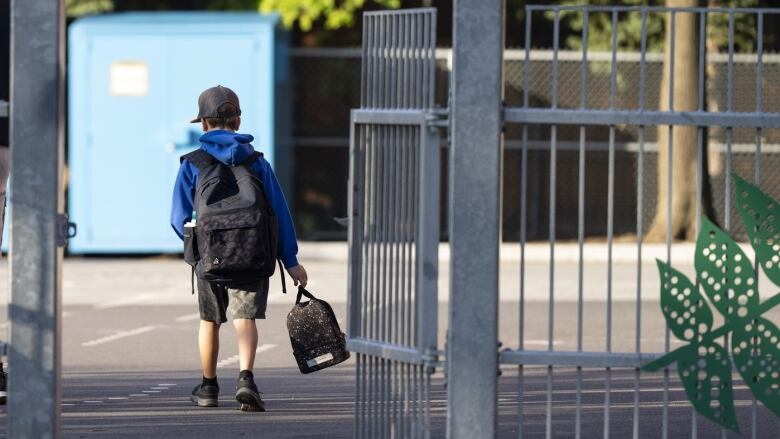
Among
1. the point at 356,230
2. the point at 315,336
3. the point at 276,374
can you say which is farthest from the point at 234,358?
the point at 356,230

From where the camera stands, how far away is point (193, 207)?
8.05 metres

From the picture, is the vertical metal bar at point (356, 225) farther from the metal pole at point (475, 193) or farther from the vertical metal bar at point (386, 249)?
the metal pole at point (475, 193)

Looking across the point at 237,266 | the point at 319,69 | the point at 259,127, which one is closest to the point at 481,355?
the point at 237,266

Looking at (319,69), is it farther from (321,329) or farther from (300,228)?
(321,329)

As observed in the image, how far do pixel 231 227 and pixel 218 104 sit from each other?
655mm

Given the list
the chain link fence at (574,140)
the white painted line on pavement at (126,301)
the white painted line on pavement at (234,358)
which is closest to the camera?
the white painted line on pavement at (234,358)

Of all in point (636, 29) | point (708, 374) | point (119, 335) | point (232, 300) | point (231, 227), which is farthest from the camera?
point (636, 29)

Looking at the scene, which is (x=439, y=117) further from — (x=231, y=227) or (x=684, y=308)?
(x=231, y=227)

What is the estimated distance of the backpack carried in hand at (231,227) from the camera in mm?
7805

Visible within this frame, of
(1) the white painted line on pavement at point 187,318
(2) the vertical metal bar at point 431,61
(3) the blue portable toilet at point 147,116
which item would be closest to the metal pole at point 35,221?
(2) the vertical metal bar at point 431,61

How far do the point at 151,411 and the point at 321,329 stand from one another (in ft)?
4.35

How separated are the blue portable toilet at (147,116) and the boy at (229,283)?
1050cm

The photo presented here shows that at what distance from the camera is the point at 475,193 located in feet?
18.9

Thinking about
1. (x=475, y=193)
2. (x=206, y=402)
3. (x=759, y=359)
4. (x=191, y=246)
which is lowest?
(x=206, y=402)
